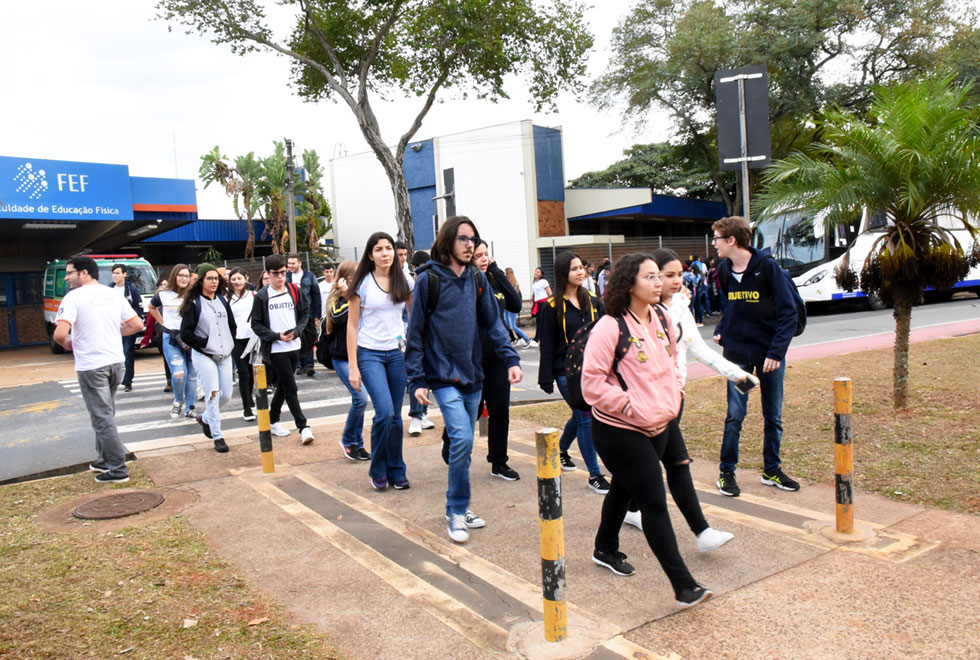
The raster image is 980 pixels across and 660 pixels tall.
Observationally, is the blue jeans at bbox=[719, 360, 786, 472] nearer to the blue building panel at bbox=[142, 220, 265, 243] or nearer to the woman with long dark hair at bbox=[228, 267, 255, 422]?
the woman with long dark hair at bbox=[228, 267, 255, 422]

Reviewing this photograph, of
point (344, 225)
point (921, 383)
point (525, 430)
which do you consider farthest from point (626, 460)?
point (344, 225)

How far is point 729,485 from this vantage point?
5.54 m

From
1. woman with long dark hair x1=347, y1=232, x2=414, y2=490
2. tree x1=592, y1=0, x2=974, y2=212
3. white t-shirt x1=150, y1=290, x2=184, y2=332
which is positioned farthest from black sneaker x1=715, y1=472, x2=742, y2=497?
tree x1=592, y1=0, x2=974, y2=212

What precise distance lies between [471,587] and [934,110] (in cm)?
611

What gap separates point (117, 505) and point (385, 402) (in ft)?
6.74

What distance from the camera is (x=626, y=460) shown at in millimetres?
3750

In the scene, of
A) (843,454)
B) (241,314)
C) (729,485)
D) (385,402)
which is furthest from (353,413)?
(843,454)

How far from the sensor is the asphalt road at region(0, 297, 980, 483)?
25.1 ft

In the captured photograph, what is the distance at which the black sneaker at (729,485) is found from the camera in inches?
217

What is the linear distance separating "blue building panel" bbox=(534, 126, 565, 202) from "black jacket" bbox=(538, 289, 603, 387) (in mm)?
28394

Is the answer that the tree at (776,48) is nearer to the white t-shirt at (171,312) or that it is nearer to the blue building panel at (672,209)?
the blue building panel at (672,209)

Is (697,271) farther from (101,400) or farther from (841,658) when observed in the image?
(841,658)

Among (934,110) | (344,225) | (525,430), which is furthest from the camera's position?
(344,225)

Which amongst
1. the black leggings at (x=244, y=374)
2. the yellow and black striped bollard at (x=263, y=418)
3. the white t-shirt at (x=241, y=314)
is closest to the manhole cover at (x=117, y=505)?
the yellow and black striped bollard at (x=263, y=418)
